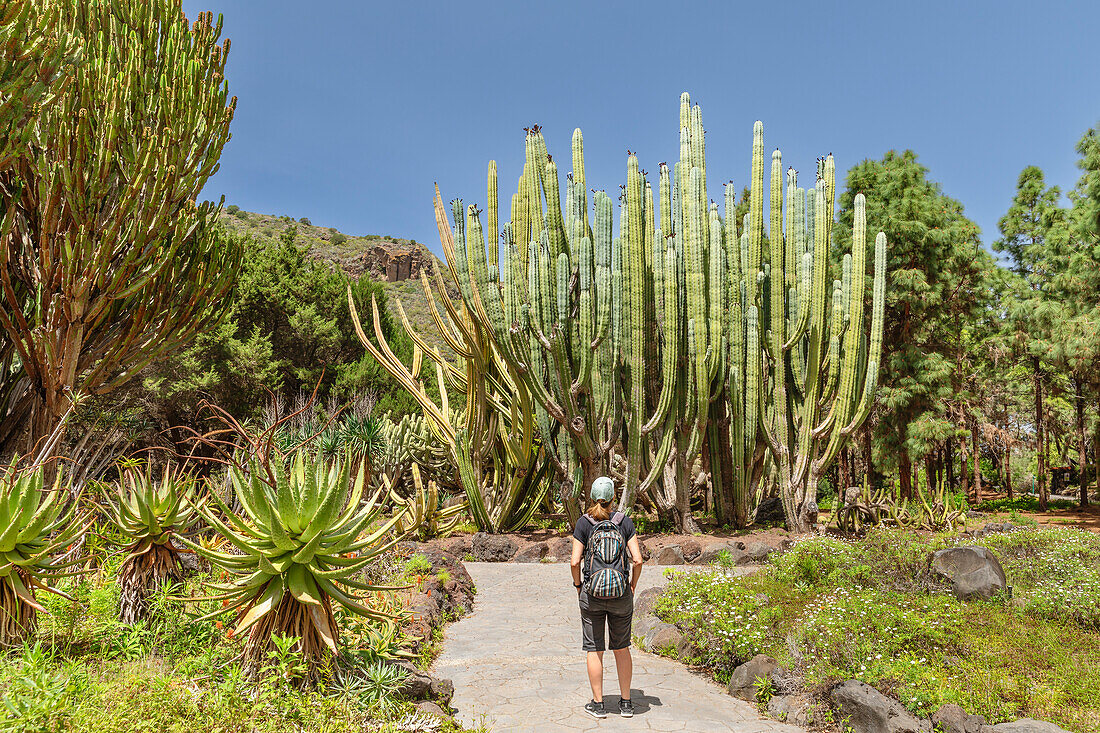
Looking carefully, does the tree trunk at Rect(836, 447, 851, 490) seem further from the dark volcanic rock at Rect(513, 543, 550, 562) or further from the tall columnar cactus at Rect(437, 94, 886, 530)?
the dark volcanic rock at Rect(513, 543, 550, 562)

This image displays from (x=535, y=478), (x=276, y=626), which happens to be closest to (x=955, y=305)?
(x=535, y=478)

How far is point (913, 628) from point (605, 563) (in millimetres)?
2035

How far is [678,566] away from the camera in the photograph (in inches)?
343

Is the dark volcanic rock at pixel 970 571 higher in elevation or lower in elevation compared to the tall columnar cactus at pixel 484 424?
lower

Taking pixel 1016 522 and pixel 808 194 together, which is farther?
pixel 1016 522

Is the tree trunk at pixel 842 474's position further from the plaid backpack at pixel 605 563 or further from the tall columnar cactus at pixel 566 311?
the plaid backpack at pixel 605 563

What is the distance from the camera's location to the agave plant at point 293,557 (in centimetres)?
325

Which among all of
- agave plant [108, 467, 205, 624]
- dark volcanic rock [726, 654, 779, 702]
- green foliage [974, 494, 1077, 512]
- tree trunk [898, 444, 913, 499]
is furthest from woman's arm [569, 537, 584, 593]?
green foliage [974, 494, 1077, 512]

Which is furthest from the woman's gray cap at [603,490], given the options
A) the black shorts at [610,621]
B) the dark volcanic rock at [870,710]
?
the dark volcanic rock at [870,710]

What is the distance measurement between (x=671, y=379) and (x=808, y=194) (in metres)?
3.85

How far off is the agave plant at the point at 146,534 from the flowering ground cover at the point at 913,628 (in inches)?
138

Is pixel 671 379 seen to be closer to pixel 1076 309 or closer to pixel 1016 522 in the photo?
pixel 1016 522

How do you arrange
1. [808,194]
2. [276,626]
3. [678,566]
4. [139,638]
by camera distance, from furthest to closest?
[808,194] → [678,566] → [139,638] → [276,626]

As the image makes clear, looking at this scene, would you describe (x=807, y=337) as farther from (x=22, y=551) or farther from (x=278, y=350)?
(x=278, y=350)
